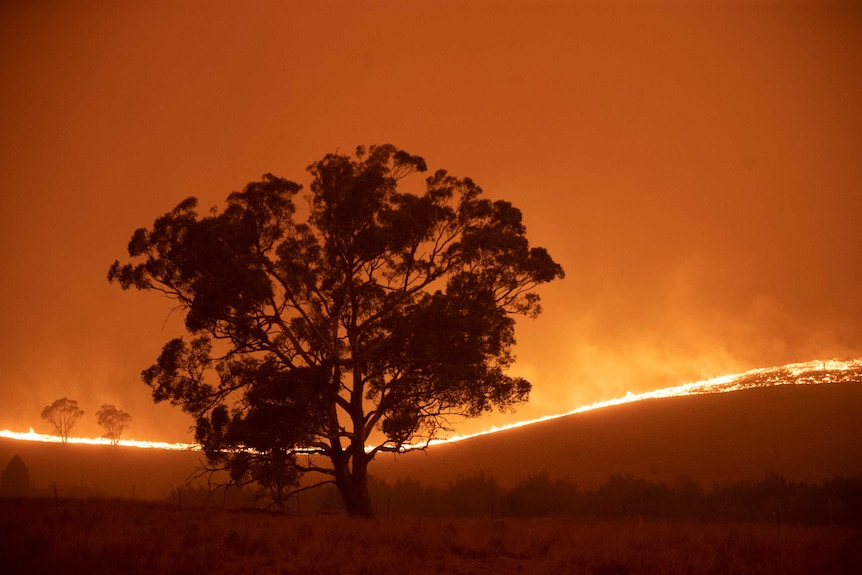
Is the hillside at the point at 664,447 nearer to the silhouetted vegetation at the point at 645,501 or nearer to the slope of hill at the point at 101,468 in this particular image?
the slope of hill at the point at 101,468

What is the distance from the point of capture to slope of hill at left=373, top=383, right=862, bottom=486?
171 feet

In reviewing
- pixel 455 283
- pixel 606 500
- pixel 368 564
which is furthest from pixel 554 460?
pixel 368 564

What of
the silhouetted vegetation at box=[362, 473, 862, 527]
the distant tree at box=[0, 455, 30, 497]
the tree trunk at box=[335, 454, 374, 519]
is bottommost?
the silhouetted vegetation at box=[362, 473, 862, 527]

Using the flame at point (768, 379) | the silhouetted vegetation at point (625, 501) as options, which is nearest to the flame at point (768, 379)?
the flame at point (768, 379)

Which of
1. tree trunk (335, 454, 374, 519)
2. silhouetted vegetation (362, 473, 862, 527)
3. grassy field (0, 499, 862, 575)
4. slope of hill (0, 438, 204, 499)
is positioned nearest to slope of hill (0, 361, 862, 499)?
slope of hill (0, 438, 204, 499)

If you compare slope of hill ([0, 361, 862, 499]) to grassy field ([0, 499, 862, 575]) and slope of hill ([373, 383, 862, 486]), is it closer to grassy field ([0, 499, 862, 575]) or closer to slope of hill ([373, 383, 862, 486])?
slope of hill ([373, 383, 862, 486])

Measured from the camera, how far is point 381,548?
1864cm

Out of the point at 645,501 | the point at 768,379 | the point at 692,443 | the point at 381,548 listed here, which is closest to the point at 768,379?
the point at 768,379

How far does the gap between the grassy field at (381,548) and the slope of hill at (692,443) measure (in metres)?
29.4

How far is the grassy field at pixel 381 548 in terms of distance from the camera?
17.0 metres

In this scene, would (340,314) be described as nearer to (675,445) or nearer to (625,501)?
(625,501)

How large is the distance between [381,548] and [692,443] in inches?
2113

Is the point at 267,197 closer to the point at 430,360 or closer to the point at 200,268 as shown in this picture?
the point at 200,268

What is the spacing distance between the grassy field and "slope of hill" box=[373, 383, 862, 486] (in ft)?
96.4
